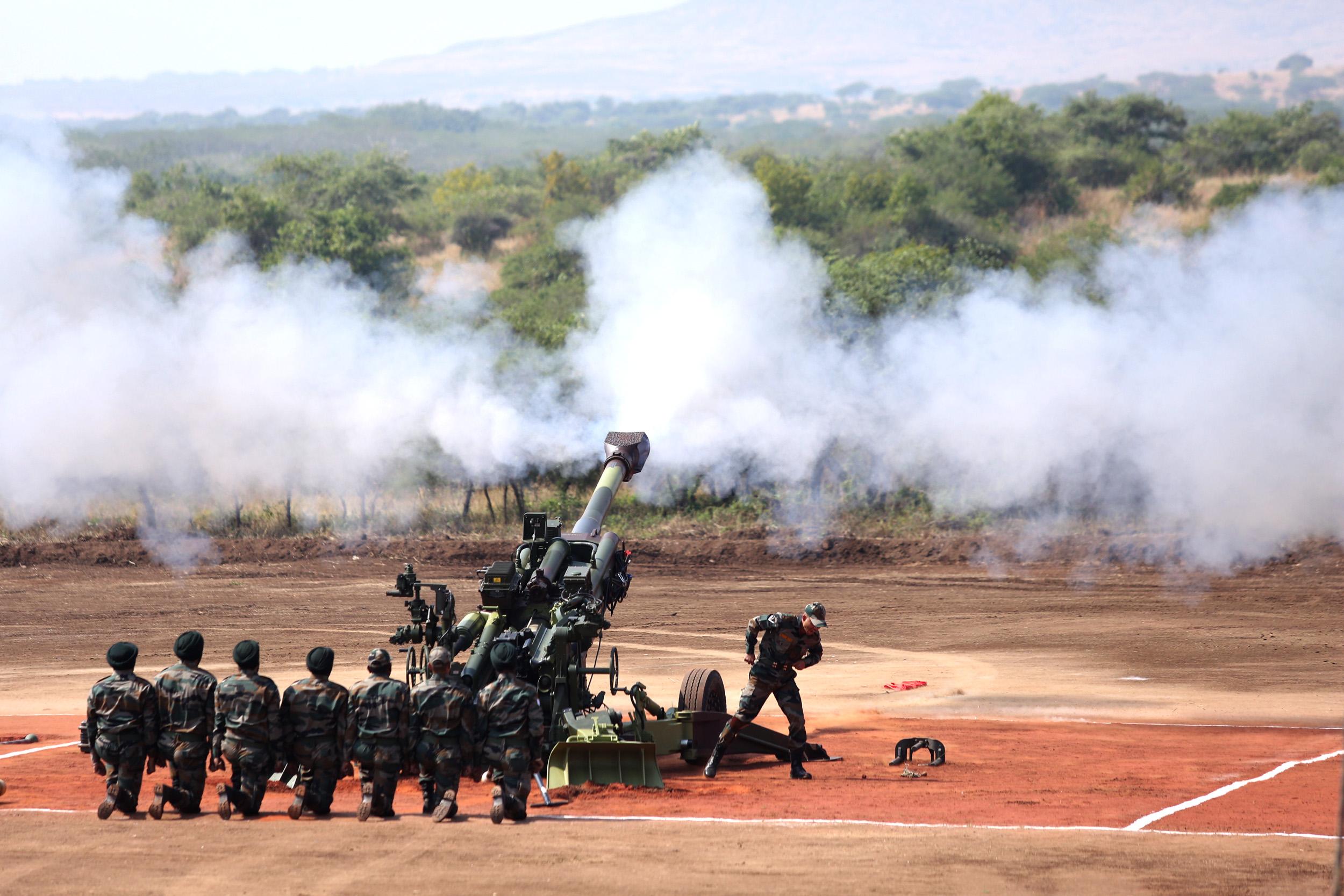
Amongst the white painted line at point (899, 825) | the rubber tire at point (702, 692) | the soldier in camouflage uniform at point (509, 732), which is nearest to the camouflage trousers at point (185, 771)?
the soldier in camouflage uniform at point (509, 732)

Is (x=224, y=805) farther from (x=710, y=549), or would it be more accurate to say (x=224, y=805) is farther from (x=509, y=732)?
(x=710, y=549)

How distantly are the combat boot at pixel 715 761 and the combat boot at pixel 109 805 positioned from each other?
5634 millimetres

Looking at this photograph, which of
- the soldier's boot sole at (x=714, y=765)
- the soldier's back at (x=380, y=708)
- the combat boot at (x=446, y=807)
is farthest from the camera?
the soldier's boot sole at (x=714, y=765)

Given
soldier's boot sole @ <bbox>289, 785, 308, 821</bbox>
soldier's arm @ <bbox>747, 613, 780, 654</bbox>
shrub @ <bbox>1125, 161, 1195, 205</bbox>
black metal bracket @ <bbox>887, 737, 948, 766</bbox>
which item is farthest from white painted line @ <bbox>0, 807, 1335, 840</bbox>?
shrub @ <bbox>1125, 161, 1195, 205</bbox>

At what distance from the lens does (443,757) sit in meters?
12.4

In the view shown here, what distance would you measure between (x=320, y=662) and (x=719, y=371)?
1409cm

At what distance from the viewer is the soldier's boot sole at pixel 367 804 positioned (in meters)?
12.1

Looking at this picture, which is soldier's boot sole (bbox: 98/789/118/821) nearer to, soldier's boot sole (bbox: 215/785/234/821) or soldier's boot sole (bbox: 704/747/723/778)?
soldier's boot sole (bbox: 215/785/234/821)

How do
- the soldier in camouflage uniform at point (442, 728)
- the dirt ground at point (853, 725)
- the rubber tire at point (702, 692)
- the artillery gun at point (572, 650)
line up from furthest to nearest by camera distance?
the rubber tire at point (702, 692) → the artillery gun at point (572, 650) → the soldier in camouflage uniform at point (442, 728) → the dirt ground at point (853, 725)

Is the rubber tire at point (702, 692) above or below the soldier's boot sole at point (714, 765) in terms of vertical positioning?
above

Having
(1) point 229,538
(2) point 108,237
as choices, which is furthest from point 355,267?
(2) point 108,237

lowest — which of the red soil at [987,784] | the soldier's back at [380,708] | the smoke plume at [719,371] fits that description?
the red soil at [987,784]

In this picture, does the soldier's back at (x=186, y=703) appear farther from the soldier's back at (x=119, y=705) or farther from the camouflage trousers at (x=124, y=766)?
the camouflage trousers at (x=124, y=766)

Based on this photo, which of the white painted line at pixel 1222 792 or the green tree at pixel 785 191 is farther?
the green tree at pixel 785 191
